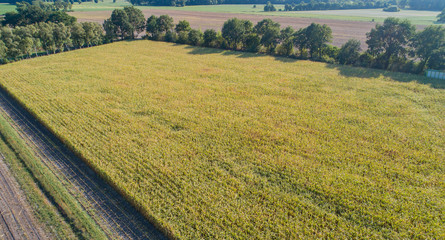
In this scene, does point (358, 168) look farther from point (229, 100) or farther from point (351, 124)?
point (229, 100)

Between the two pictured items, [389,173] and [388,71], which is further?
[388,71]

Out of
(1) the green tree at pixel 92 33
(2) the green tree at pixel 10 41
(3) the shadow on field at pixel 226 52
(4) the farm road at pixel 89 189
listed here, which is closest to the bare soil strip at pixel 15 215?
(4) the farm road at pixel 89 189

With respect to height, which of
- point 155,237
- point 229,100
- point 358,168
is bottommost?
point 155,237

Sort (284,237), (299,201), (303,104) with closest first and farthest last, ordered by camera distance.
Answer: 1. (284,237)
2. (299,201)
3. (303,104)

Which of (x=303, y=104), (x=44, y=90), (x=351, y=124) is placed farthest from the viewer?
(x=44, y=90)

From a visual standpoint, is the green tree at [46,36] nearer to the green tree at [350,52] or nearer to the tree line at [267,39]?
the tree line at [267,39]

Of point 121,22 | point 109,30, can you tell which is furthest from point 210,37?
point 109,30

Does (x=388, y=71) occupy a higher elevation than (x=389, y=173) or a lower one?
higher

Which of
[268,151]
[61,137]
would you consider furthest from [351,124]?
[61,137]
